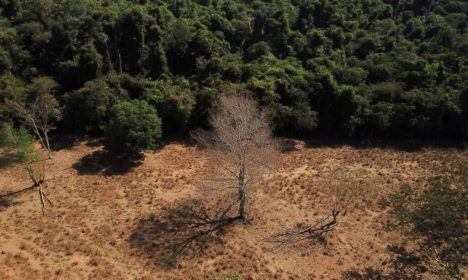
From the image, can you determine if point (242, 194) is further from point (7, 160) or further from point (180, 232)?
point (7, 160)

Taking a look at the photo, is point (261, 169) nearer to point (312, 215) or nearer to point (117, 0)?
point (312, 215)

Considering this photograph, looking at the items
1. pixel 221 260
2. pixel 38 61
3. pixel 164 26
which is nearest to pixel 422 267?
pixel 221 260

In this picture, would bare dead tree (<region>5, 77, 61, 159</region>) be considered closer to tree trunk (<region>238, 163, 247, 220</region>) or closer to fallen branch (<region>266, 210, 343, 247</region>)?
tree trunk (<region>238, 163, 247, 220</region>)

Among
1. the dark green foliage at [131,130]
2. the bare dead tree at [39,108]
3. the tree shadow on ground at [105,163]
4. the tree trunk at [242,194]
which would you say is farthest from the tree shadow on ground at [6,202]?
the tree trunk at [242,194]

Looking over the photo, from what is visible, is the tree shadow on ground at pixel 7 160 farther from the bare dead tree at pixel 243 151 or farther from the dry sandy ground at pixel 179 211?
the bare dead tree at pixel 243 151

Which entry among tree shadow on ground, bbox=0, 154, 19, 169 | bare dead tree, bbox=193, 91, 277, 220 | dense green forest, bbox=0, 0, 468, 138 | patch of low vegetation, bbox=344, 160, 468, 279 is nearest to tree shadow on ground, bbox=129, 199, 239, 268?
bare dead tree, bbox=193, 91, 277, 220

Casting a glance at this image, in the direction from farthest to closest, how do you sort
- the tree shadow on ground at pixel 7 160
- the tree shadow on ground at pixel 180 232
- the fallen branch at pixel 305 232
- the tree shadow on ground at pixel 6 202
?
the tree shadow on ground at pixel 7 160
the tree shadow on ground at pixel 6 202
the fallen branch at pixel 305 232
the tree shadow on ground at pixel 180 232

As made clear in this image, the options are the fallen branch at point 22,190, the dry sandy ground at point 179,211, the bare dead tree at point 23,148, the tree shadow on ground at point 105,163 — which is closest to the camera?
the dry sandy ground at point 179,211

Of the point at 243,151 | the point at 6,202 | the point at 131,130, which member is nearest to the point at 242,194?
the point at 243,151
